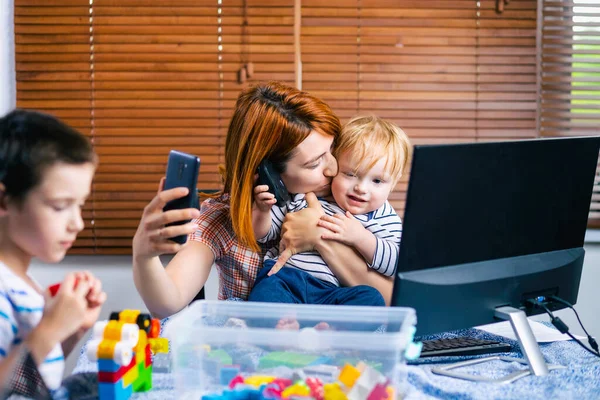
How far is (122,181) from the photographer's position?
9.09 ft

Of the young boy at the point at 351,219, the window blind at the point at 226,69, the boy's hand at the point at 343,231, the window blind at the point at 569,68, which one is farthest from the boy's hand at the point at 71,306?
the window blind at the point at 569,68

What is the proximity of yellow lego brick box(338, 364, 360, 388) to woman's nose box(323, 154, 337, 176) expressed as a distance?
748 millimetres

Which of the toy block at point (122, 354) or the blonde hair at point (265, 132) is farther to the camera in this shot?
the blonde hair at point (265, 132)

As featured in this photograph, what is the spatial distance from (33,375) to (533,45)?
2421 millimetres

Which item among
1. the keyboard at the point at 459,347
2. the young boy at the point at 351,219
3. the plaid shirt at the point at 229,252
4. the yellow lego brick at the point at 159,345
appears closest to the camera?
the yellow lego brick at the point at 159,345

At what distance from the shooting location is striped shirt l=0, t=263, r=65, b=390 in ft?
3.13

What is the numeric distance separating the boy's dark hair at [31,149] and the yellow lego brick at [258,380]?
1.32 feet

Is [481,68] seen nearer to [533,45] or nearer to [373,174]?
[533,45]

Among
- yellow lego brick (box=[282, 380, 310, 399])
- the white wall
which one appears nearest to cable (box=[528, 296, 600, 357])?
yellow lego brick (box=[282, 380, 310, 399])

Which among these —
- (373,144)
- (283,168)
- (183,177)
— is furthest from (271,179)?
(183,177)

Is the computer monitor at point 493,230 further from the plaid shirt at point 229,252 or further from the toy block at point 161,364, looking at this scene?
the plaid shirt at point 229,252

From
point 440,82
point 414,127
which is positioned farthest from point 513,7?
point 414,127

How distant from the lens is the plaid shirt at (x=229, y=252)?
1.76 meters

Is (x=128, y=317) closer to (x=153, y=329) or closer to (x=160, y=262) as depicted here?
(x=153, y=329)
